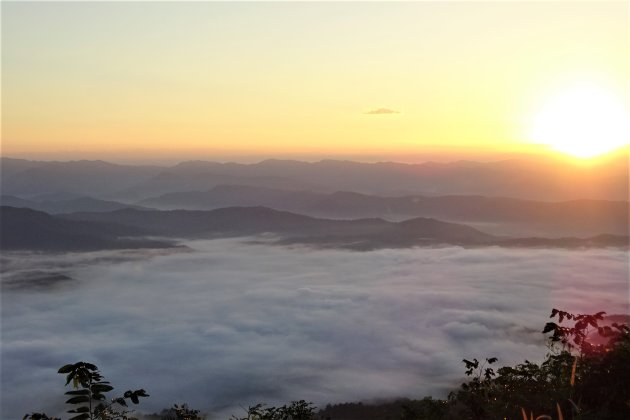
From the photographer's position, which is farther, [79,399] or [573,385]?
[573,385]

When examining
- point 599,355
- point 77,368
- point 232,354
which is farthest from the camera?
point 232,354

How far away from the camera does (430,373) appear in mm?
144875

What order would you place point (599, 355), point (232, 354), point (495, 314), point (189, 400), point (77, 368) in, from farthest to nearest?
1. point (495, 314)
2. point (232, 354)
3. point (189, 400)
4. point (599, 355)
5. point (77, 368)

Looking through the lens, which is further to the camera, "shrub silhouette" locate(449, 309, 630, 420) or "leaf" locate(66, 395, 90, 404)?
"shrub silhouette" locate(449, 309, 630, 420)

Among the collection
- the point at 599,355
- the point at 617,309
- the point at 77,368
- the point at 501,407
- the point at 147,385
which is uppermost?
the point at 77,368

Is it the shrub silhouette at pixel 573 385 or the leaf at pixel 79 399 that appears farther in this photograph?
the shrub silhouette at pixel 573 385

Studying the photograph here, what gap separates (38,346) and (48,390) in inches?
1994

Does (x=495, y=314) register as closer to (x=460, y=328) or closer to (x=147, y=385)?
(x=460, y=328)

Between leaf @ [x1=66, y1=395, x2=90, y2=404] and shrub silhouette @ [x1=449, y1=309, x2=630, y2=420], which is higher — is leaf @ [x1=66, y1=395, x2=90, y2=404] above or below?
above

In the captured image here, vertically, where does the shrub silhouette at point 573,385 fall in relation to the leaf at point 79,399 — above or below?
below

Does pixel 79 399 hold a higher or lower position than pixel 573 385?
higher

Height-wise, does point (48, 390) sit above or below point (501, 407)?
A: below

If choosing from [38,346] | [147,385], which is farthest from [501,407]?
[38,346]

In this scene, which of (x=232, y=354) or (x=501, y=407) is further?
(x=232, y=354)
